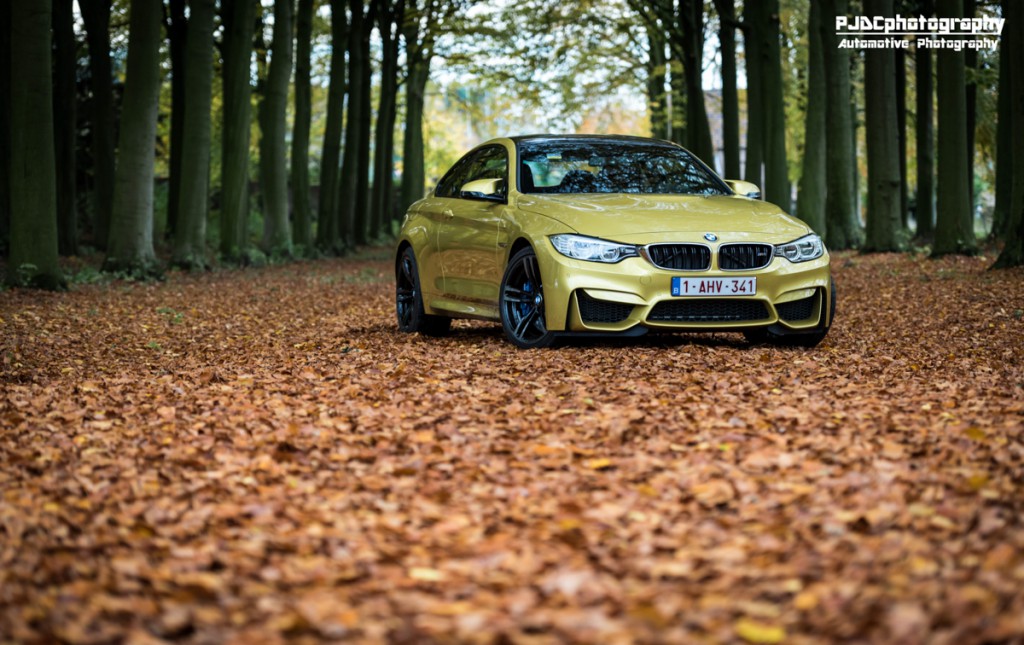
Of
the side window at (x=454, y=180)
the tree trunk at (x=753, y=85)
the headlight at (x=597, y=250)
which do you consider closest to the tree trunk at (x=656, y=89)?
the tree trunk at (x=753, y=85)

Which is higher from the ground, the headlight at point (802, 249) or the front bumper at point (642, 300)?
the headlight at point (802, 249)

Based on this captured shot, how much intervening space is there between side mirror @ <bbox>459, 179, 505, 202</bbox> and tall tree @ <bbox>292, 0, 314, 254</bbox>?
17.2m

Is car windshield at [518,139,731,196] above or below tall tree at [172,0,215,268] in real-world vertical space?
below

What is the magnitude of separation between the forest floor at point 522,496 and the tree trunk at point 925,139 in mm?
17765

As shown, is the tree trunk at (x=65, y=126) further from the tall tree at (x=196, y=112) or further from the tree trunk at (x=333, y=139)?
the tree trunk at (x=333, y=139)

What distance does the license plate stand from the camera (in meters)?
8.60

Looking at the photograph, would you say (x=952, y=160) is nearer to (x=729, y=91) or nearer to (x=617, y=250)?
(x=729, y=91)

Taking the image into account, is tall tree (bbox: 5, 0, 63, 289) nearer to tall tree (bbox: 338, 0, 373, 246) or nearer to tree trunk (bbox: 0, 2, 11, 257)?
tree trunk (bbox: 0, 2, 11, 257)

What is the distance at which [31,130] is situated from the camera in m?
15.3

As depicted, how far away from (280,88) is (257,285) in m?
6.00

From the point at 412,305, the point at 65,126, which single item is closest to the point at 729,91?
the point at 65,126

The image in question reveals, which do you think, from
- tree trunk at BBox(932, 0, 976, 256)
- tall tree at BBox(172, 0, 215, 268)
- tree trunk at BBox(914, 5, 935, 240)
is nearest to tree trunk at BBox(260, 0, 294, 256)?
tall tree at BBox(172, 0, 215, 268)

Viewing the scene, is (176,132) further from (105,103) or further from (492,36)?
(492,36)

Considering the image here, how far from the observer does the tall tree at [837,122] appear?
22094 mm
